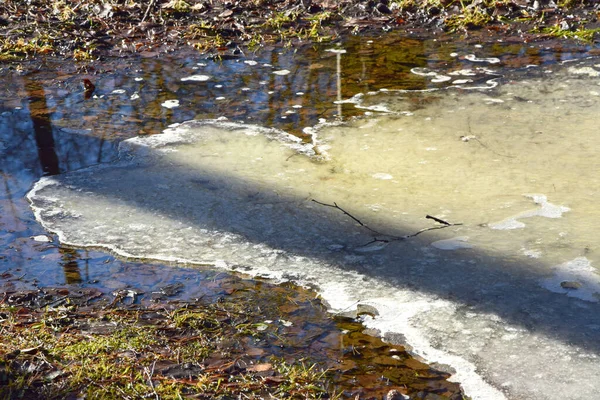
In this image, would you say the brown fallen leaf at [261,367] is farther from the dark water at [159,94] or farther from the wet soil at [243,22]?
the wet soil at [243,22]

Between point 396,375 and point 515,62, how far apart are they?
3970 mm

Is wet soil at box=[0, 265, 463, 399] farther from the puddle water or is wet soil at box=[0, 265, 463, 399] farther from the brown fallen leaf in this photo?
the puddle water

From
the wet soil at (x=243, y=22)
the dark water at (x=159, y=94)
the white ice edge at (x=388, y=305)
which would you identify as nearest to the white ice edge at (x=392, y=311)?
the white ice edge at (x=388, y=305)

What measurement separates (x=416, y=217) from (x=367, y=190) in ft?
1.31

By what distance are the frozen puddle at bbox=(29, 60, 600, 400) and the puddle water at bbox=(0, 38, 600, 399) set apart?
1 centimetres

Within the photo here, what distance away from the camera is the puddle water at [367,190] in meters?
2.80

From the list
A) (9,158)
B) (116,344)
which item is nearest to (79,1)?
(9,158)

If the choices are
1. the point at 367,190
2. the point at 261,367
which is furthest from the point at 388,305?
the point at 367,190

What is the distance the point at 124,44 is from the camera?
6.66 m

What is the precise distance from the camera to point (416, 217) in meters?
3.53

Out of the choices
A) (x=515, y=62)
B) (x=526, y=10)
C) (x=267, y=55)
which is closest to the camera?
(x=515, y=62)

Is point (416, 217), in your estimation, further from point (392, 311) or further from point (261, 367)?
point (261, 367)

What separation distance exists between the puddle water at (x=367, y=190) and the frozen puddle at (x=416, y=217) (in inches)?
0.4

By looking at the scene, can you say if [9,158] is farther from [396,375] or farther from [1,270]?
[396,375]
